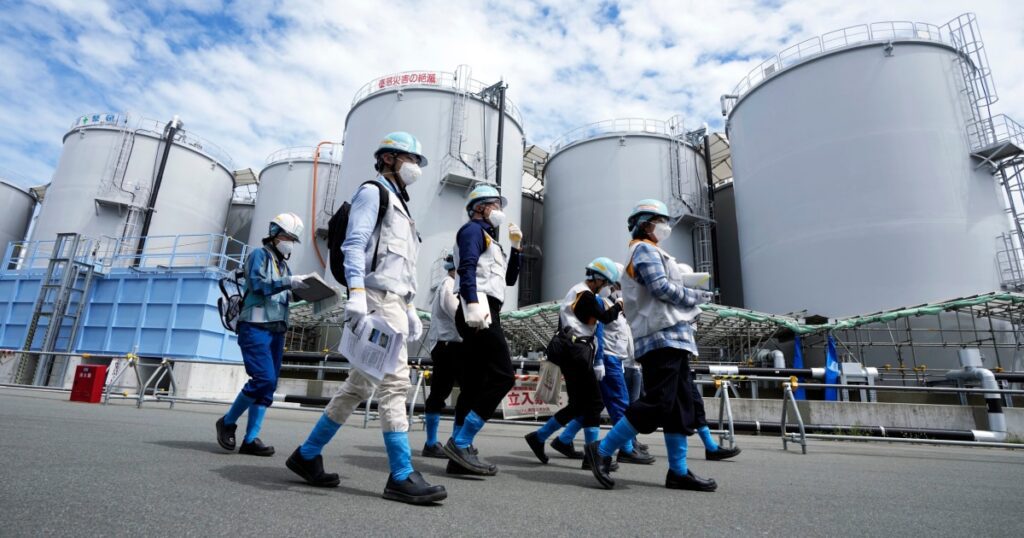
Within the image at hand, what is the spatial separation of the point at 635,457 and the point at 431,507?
2711mm

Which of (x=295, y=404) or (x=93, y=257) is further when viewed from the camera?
(x=93, y=257)

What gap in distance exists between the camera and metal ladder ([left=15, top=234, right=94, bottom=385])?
47.6 ft

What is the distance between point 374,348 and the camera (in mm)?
2588

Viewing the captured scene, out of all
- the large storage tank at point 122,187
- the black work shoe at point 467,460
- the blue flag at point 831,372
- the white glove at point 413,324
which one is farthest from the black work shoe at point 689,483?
the large storage tank at point 122,187

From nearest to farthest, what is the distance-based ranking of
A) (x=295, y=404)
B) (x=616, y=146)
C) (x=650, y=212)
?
(x=650, y=212) → (x=295, y=404) → (x=616, y=146)

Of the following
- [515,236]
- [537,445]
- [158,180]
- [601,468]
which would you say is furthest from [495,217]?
[158,180]

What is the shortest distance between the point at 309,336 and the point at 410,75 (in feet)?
42.2

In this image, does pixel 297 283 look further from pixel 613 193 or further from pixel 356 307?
pixel 613 193

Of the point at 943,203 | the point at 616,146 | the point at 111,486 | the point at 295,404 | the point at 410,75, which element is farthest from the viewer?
the point at 616,146

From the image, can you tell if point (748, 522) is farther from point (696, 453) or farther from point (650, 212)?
point (696, 453)

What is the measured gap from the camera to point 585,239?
24188 millimetres

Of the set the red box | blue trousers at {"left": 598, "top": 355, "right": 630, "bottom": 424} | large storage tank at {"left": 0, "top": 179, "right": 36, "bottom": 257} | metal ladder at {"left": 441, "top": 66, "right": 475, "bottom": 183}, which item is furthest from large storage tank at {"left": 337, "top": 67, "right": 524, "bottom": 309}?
large storage tank at {"left": 0, "top": 179, "right": 36, "bottom": 257}

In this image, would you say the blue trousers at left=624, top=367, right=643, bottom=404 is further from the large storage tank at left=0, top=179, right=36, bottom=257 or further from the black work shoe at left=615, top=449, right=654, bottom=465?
the large storage tank at left=0, top=179, right=36, bottom=257

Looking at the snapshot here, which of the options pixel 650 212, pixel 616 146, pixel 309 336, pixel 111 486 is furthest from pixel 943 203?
pixel 309 336
